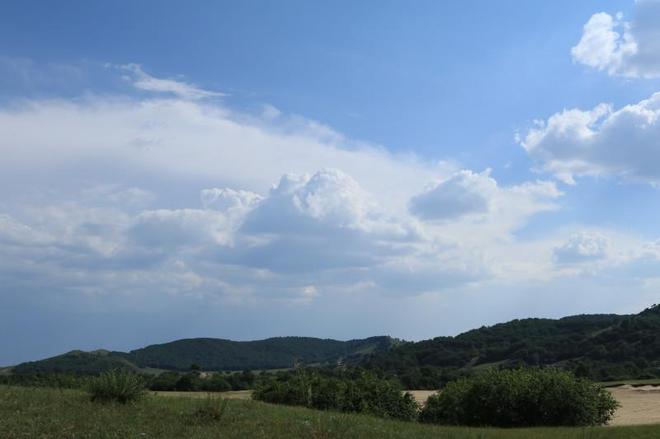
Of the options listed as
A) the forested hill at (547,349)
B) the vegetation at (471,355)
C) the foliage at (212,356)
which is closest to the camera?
the vegetation at (471,355)

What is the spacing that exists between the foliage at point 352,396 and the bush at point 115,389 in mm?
13690

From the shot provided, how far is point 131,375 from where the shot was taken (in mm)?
18922

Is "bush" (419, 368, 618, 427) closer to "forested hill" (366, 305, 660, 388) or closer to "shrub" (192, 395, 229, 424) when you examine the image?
"shrub" (192, 395, 229, 424)

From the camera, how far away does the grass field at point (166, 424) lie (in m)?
14.0

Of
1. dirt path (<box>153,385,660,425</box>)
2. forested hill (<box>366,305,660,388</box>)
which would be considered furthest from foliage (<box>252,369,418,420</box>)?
forested hill (<box>366,305,660,388</box>)

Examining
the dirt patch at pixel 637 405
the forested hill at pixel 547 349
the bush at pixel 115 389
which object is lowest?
the dirt patch at pixel 637 405

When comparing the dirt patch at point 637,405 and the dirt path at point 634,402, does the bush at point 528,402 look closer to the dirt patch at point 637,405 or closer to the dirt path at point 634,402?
the dirt path at point 634,402

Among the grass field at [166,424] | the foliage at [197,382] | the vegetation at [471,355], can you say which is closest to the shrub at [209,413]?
the grass field at [166,424]

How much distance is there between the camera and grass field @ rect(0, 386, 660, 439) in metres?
14.0

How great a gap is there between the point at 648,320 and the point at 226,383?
9924cm

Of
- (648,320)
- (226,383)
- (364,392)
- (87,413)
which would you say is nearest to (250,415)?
(87,413)

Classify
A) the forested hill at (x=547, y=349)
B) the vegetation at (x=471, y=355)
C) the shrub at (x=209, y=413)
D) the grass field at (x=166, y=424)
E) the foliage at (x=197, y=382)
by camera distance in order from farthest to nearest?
the forested hill at (x=547, y=349) → the vegetation at (x=471, y=355) → the foliage at (x=197, y=382) → the shrub at (x=209, y=413) → the grass field at (x=166, y=424)

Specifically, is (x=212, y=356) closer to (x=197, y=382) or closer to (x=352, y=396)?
(x=197, y=382)

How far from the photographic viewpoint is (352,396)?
3172cm
